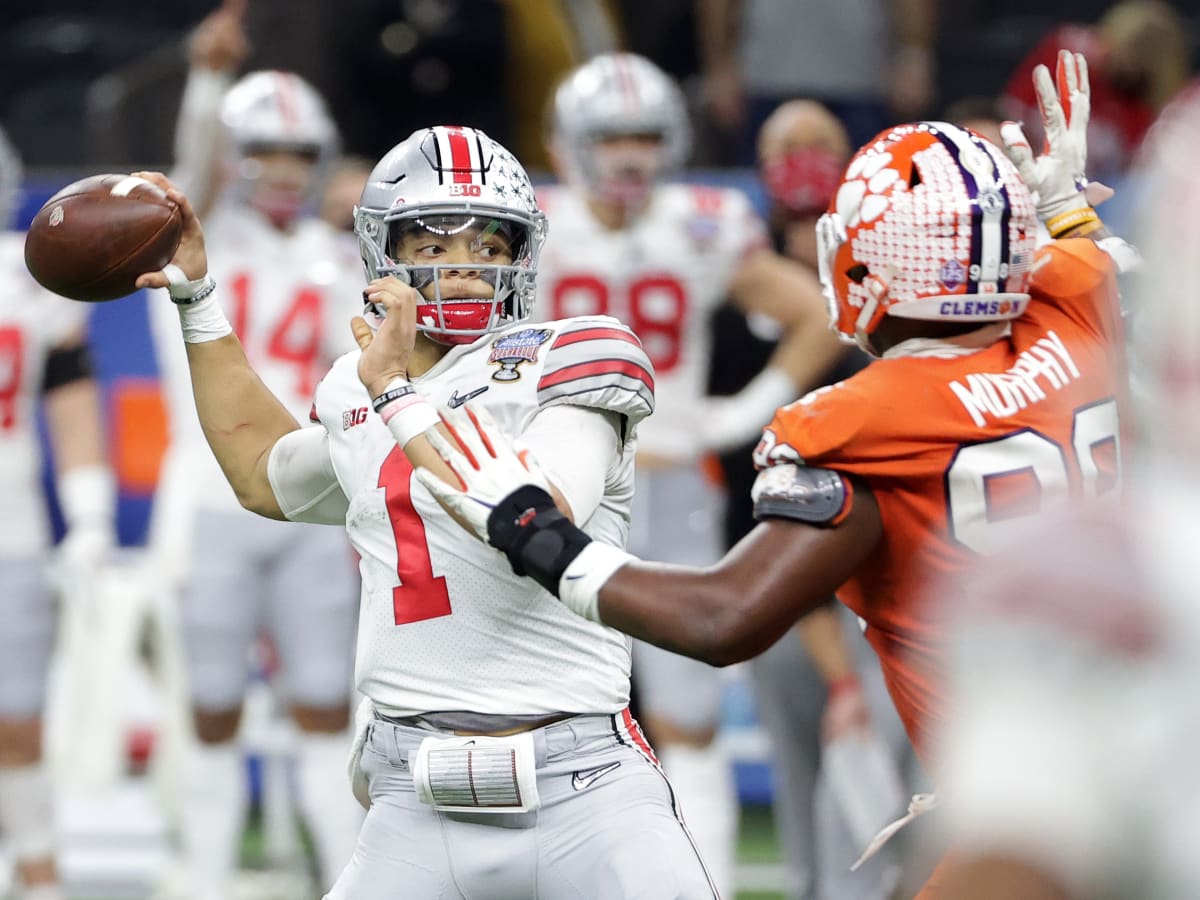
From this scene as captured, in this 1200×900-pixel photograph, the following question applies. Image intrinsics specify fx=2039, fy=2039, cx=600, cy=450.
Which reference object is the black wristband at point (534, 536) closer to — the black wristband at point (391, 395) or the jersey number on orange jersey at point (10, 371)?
the black wristband at point (391, 395)

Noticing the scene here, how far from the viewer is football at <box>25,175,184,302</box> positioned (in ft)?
10.2

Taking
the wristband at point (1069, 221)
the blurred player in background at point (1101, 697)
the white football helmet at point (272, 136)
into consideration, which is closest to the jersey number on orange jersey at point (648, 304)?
the white football helmet at point (272, 136)

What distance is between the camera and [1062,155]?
3.28 meters

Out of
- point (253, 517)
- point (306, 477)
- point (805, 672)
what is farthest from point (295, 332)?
point (306, 477)

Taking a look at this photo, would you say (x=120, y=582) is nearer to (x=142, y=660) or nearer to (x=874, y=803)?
(x=142, y=660)

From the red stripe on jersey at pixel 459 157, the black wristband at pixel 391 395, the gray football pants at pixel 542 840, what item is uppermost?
the red stripe on jersey at pixel 459 157

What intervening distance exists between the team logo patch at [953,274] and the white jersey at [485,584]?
1.40 feet

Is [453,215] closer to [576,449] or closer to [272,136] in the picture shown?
[576,449]

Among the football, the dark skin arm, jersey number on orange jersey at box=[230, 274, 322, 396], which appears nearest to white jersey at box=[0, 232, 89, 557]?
jersey number on orange jersey at box=[230, 274, 322, 396]

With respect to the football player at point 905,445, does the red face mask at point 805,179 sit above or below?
above

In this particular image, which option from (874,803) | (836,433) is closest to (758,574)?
(836,433)

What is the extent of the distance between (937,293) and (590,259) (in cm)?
274

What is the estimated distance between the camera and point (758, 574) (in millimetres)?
2574

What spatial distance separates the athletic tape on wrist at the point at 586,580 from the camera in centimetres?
254
